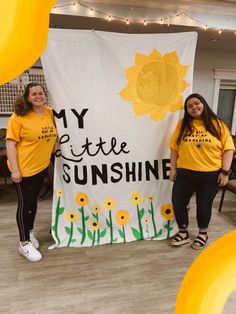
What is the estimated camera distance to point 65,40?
1.80 m

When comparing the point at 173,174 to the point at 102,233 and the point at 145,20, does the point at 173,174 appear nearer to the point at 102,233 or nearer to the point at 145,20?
the point at 102,233

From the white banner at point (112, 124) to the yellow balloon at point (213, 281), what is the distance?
61.1 inches

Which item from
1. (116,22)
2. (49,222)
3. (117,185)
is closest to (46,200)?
(49,222)

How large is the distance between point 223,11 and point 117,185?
2569 mm

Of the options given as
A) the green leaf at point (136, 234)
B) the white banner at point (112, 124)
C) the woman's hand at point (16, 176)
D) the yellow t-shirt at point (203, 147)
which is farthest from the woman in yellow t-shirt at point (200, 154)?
the woman's hand at point (16, 176)

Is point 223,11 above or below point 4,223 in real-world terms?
above

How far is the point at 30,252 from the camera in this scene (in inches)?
A: 78.1

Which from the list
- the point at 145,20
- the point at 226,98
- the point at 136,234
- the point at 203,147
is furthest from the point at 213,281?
the point at 226,98

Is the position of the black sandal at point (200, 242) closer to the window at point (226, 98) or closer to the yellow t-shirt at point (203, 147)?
the yellow t-shirt at point (203, 147)

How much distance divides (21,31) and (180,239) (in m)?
2.13

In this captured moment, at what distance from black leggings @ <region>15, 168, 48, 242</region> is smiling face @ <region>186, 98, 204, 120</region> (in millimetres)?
1170

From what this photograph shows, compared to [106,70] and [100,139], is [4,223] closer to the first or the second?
[100,139]

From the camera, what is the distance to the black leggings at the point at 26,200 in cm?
186

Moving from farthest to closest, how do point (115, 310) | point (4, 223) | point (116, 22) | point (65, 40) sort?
point (116, 22), point (4, 223), point (65, 40), point (115, 310)
